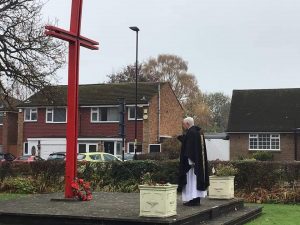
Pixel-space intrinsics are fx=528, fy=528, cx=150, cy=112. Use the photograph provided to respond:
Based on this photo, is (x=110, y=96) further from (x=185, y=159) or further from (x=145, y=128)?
(x=185, y=159)

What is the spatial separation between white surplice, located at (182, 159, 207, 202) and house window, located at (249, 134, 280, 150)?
33210mm

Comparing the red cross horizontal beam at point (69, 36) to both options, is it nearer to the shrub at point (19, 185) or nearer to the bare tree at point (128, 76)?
the shrub at point (19, 185)

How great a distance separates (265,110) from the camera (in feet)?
153

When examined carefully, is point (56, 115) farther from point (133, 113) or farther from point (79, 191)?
point (79, 191)

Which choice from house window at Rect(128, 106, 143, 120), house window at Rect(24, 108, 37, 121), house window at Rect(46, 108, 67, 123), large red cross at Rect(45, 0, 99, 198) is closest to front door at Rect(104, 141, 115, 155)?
house window at Rect(128, 106, 143, 120)

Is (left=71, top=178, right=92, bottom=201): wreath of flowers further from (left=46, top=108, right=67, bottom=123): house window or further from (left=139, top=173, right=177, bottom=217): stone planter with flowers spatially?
(left=46, top=108, right=67, bottom=123): house window

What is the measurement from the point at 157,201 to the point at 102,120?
37084 millimetres

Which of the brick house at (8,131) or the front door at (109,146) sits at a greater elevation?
the brick house at (8,131)

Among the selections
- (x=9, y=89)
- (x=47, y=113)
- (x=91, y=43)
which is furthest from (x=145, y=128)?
(x=91, y=43)

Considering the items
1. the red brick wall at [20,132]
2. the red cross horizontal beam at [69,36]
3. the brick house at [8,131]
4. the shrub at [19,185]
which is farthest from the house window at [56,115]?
the red cross horizontal beam at [69,36]

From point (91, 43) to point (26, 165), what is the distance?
8.87 metres

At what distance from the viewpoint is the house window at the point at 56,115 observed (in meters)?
47.6

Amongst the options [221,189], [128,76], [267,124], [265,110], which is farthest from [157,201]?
[128,76]

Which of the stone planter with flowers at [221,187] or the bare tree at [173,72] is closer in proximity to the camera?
the stone planter with flowers at [221,187]
